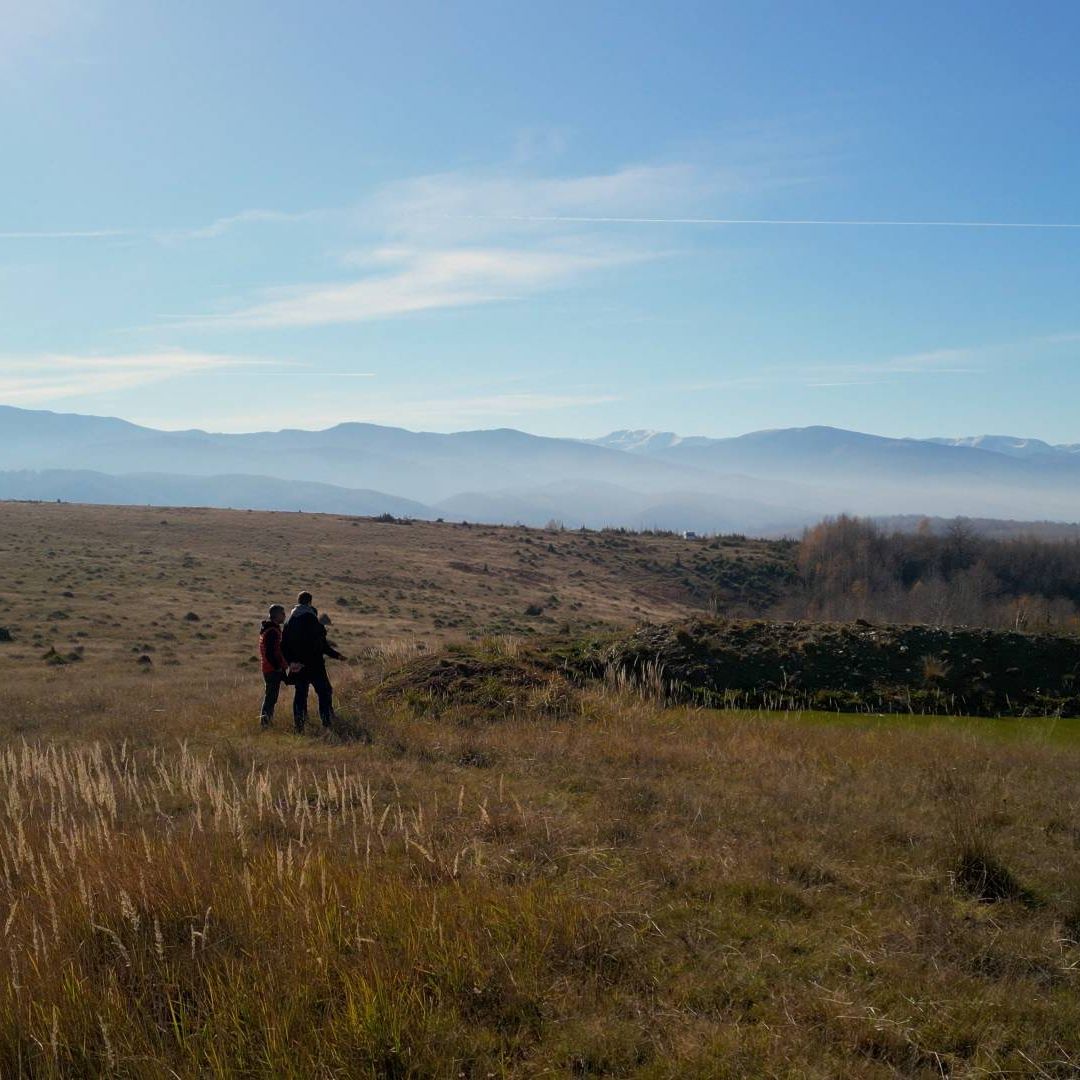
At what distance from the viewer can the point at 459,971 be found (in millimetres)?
4309

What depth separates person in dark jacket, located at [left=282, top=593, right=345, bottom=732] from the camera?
11.0 meters

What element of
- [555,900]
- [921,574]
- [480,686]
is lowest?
[480,686]

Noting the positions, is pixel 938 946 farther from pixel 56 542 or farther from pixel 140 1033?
pixel 56 542

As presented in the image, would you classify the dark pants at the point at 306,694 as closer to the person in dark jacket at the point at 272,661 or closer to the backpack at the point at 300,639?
the backpack at the point at 300,639

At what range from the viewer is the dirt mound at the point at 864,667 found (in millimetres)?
11969

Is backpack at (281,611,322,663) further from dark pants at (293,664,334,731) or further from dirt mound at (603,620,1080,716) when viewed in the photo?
dirt mound at (603,620,1080,716)

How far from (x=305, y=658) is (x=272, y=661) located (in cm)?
60

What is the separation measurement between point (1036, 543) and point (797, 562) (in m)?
16.6

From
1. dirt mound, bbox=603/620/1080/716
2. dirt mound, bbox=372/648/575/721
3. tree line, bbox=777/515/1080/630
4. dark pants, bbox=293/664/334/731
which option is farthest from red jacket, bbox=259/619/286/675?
tree line, bbox=777/515/1080/630

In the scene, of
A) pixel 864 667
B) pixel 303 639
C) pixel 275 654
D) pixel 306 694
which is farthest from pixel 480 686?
pixel 864 667

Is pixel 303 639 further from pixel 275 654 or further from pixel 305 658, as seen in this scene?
pixel 275 654

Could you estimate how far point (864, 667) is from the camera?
41.9ft

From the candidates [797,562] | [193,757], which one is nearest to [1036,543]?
[797,562]

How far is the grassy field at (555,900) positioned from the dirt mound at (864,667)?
103cm
